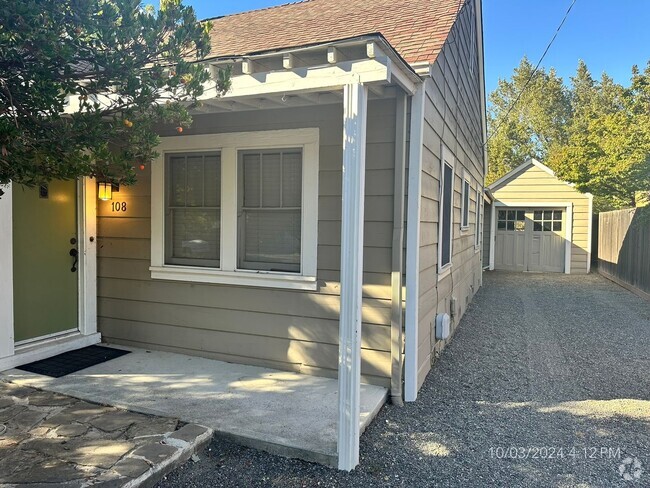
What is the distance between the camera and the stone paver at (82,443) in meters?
2.54

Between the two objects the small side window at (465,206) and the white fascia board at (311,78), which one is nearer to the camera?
the white fascia board at (311,78)

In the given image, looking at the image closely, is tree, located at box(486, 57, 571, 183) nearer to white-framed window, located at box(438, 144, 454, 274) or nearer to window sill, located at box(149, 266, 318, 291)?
white-framed window, located at box(438, 144, 454, 274)

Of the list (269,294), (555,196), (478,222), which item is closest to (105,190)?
(269,294)

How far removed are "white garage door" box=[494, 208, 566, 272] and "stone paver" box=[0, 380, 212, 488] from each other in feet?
47.5

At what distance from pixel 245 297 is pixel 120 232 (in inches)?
65.5

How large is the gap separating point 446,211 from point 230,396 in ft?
11.1

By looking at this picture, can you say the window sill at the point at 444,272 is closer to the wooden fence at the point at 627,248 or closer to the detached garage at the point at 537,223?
the wooden fence at the point at 627,248

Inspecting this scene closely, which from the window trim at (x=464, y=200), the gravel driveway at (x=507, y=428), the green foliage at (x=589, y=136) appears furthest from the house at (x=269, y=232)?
the green foliage at (x=589, y=136)

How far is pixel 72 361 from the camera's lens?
14.6 ft

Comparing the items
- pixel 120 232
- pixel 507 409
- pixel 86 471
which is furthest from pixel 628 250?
pixel 86 471

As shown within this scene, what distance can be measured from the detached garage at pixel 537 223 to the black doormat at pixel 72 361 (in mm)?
12457

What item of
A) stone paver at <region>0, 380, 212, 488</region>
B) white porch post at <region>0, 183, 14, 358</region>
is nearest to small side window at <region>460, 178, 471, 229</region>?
stone paver at <region>0, 380, 212, 488</region>

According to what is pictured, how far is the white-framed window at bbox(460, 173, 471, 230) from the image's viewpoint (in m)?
7.23

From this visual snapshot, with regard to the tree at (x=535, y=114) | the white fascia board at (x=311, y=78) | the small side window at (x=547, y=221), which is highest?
the tree at (x=535, y=114)
